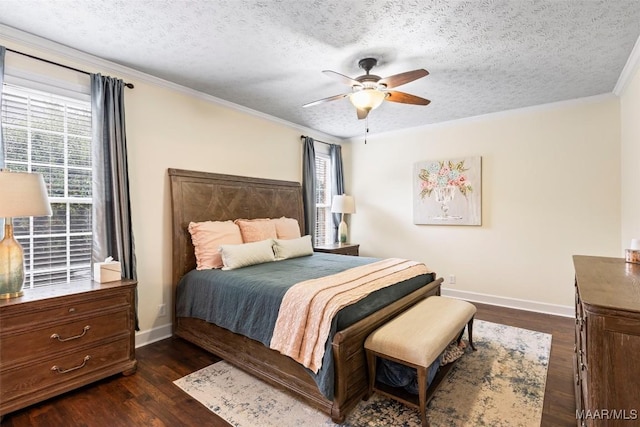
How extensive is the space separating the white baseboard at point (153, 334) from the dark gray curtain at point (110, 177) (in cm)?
67

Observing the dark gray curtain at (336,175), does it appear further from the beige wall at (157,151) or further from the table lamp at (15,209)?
the table lamp at (15,209)

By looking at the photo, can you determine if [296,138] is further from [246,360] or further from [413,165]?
[246,360]

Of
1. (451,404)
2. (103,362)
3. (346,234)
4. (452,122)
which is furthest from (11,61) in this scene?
(452,122)

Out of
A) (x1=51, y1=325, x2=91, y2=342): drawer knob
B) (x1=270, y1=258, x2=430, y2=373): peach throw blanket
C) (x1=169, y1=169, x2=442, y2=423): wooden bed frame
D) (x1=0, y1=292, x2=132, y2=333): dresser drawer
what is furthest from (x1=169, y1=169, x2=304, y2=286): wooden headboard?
(x1=270, y1=258, x2=430, y2=373): peach throw blanket

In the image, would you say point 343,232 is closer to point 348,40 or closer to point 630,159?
point 348,40

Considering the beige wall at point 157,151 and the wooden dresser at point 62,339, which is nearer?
the wooden dresser at point 62,339

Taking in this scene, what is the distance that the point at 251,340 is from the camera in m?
2.49

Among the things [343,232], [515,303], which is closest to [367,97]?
[343,232]

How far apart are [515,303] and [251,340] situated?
3610mm

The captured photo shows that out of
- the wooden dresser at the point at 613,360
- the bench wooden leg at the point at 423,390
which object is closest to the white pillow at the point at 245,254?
the bench wooden leg at the point at 423,390

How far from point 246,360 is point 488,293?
11.5 ft

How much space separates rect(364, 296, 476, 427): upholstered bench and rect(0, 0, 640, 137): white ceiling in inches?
85.3

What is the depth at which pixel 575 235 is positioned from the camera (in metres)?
3.79

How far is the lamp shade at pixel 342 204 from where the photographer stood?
5.23m
